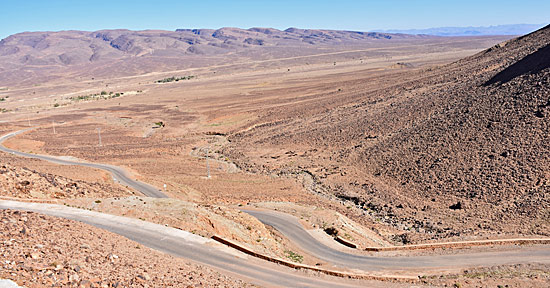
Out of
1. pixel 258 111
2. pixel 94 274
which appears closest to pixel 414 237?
pixel 94 274

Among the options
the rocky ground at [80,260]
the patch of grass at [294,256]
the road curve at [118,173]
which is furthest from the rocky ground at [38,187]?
the patch of grass at [294,256]

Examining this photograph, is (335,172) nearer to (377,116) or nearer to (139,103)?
(377,116)

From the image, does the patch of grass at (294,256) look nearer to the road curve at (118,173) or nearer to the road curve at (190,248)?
the road curve at (190,248)

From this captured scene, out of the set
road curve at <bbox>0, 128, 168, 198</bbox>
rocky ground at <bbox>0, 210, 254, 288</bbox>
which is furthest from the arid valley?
road curve at <bbox>0, 128, 168, 198</bbox>

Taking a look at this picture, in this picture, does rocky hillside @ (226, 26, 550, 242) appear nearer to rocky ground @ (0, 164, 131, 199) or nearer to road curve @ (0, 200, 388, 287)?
road curve @ (0, 200, 388, 287)

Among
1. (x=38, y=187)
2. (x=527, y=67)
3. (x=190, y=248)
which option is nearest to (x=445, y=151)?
(x=527, y=67)

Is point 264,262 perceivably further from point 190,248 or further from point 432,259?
point 432,259
